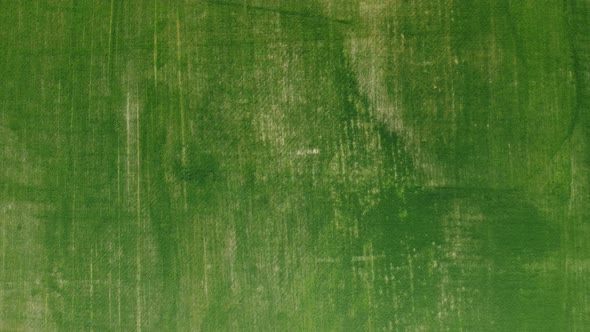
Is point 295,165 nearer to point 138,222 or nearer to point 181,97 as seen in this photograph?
point 181,97

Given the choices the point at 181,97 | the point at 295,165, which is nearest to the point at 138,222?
the point at 181,97

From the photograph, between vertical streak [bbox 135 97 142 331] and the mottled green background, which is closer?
the mottled green background

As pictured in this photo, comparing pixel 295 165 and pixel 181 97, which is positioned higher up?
pixel 181 97

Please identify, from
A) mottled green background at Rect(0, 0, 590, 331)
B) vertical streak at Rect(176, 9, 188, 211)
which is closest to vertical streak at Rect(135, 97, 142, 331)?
mottled green background at Rect(0, 0, 590, 331)

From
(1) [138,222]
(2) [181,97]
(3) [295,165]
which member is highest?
(2) [181,97]

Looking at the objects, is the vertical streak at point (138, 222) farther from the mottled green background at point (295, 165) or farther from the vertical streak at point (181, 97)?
the vertical streak at point (181, 97)

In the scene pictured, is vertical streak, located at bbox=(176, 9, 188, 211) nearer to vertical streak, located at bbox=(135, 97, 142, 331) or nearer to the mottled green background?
the mottled green background

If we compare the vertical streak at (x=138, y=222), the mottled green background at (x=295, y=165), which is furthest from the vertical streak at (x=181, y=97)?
the vertical streak at (x=138, y=222)

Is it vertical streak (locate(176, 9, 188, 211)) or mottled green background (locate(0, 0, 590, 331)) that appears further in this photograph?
vertical streak (locate(176, 9, 188, 211))

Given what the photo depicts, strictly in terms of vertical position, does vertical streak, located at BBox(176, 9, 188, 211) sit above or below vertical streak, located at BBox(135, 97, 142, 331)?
above
